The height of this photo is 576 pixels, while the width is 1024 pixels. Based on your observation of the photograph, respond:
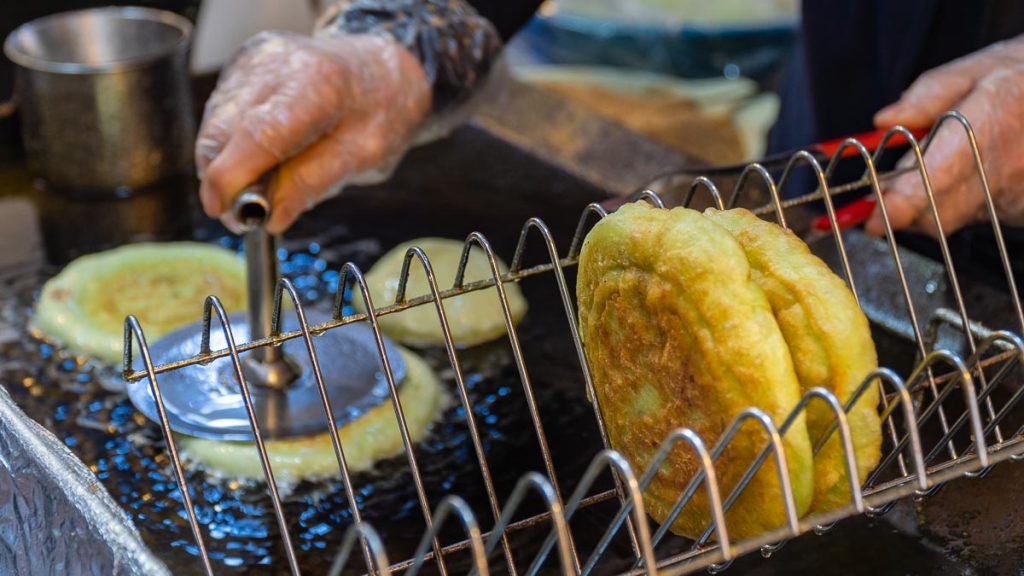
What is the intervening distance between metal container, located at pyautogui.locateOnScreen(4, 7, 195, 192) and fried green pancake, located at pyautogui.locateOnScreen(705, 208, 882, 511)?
1.51m

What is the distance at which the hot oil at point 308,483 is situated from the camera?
144cm

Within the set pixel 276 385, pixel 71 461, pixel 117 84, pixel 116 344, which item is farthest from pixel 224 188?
pixel 117 84

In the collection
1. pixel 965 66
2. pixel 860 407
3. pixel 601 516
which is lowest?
pixel 601 516

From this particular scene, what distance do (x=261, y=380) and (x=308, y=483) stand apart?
18 centimetres

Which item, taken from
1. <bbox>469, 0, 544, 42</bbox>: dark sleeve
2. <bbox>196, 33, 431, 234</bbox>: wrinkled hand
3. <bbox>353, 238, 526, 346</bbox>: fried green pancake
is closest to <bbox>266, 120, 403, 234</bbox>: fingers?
<bbox>196, 33, 431, 234</bbox>: wrinkled hand

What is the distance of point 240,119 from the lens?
1591 millimetres

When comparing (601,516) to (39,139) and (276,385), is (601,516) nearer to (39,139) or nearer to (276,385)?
(276,385)

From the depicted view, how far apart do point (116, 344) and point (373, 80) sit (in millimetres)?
569

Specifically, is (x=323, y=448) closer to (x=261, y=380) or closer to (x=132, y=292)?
(x=261, y=380)

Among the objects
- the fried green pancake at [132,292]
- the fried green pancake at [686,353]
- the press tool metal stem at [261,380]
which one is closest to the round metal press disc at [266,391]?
the press tool metal stem at [261,380]

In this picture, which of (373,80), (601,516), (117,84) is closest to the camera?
(601,516)

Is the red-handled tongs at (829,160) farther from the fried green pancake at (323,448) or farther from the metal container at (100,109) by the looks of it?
the metal container at (100,109)

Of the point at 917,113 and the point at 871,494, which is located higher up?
the point at 917,113

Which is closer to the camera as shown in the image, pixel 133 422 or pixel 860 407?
pixel 860 407
